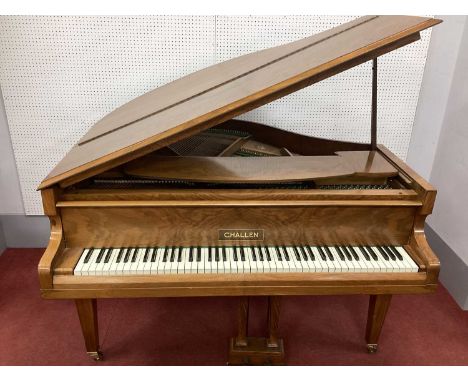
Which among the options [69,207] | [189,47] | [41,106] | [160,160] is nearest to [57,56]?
[41,106]

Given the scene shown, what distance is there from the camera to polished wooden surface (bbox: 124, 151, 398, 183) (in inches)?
76.2

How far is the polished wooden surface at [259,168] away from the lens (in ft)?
6.35

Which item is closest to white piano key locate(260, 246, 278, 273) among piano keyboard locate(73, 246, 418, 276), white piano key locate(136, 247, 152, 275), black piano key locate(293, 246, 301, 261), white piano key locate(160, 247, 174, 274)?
piano keyboard locate(73, 246, 418, 276)

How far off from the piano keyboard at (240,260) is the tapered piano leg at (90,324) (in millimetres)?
407

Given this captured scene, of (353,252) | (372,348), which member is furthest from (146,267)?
(372,348)

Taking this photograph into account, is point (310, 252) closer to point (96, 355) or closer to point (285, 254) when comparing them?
point (285, 254)

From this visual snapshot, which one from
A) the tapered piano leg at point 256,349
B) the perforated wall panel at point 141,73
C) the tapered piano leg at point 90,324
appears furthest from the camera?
the perforated wall panel at point 141,73

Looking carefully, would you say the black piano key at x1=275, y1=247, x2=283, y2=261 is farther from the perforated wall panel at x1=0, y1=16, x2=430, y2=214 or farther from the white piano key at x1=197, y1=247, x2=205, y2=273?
the perforated wall panel at x1=0, y1=16, x2=430, y2=214

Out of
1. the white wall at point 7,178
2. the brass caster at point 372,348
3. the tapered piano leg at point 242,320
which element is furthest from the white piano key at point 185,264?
the white wall at point 7,178

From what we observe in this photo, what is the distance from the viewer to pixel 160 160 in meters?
2.15

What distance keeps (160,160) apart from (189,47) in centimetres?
110

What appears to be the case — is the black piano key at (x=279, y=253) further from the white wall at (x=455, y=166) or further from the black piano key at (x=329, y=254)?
the white wall at (x=455, y=166)

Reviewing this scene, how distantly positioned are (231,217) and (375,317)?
1.17 metres

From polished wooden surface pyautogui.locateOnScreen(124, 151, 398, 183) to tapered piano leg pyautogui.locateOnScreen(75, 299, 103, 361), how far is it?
0.78 meters
